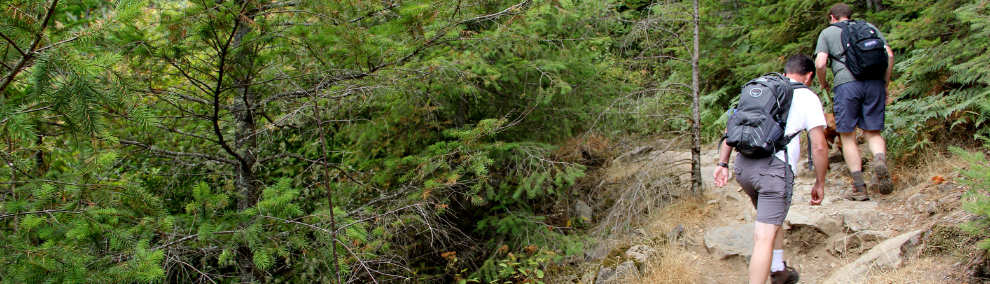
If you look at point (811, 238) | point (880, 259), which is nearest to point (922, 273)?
point (880, 259)

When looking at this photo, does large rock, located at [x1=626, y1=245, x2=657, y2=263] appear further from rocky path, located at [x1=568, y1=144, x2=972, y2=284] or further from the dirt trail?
the dirt trail

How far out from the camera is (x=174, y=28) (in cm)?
328

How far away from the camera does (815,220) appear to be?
500cm

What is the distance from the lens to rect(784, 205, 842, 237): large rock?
4.88 meters

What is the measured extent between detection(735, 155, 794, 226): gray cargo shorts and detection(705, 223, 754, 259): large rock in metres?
1.96

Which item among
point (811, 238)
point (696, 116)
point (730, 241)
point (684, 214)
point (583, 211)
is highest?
point (696, 116)

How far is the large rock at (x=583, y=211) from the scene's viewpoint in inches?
295

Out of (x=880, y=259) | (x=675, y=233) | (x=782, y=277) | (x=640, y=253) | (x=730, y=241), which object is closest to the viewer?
(x=782, y=277)

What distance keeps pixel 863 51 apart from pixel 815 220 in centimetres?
169

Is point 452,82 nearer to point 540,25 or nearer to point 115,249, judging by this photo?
point 540,25

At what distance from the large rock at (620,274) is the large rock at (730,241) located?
0.92 m

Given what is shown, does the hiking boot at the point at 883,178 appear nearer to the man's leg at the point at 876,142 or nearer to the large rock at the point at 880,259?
the man's leg at the point at 876,142

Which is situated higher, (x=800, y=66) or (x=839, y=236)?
(x=800, y=66)

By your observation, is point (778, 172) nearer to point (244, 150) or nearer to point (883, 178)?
point (883, 178)
